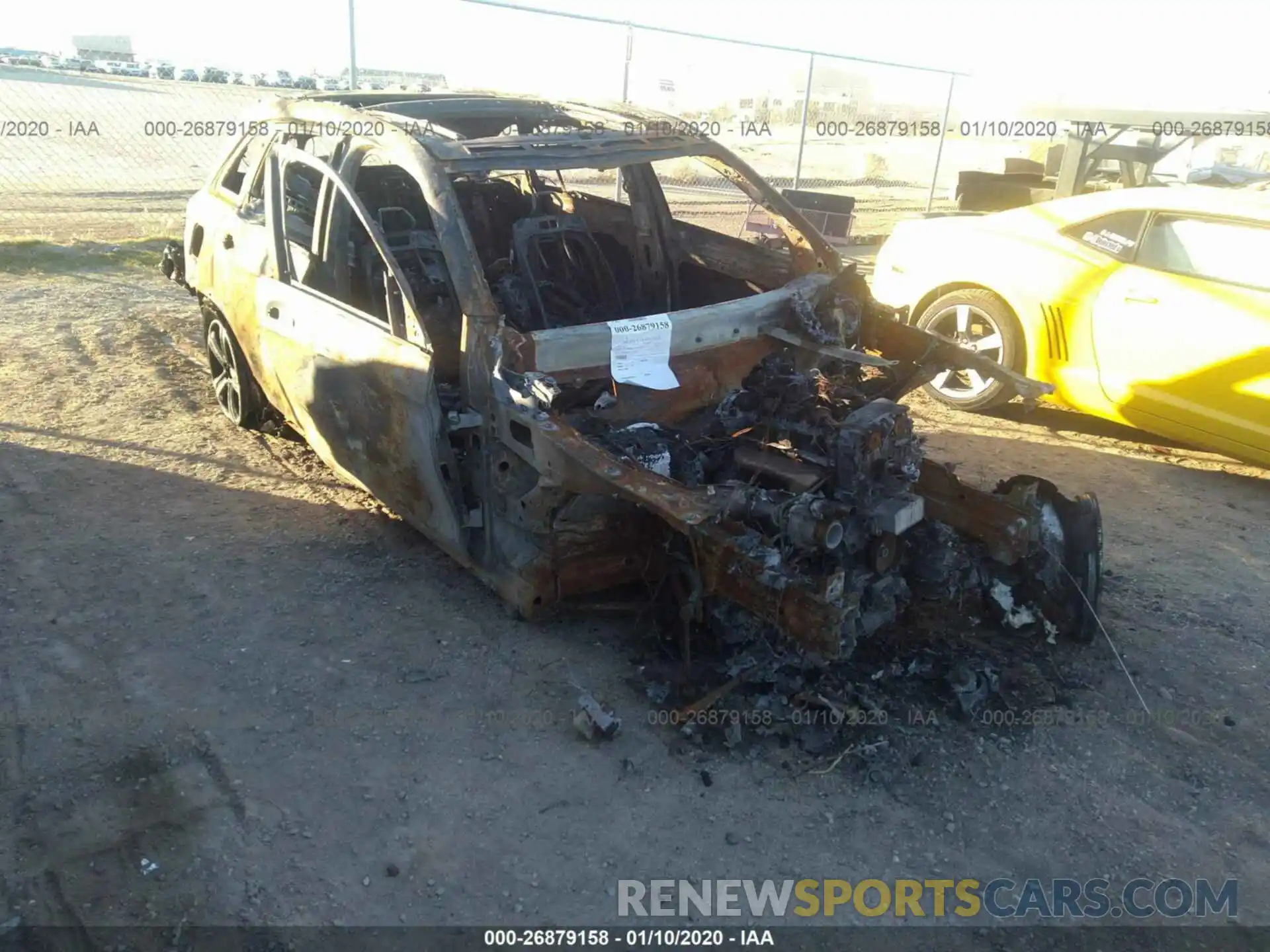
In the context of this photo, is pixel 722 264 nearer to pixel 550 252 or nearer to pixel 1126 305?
pixel 550 252

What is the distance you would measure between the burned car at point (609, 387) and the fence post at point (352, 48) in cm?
444

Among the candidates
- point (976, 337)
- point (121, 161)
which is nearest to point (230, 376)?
point (976, 337)

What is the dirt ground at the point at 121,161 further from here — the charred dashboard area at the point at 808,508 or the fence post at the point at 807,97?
the charred dashboard area at the point at 808,508

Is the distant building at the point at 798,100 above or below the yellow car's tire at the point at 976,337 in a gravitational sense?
above

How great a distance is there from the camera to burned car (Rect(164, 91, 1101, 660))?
11.1ft

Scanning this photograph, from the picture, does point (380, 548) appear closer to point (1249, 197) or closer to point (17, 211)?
point (1249, 197)

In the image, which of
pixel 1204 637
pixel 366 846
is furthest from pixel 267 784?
pixel 1204 637

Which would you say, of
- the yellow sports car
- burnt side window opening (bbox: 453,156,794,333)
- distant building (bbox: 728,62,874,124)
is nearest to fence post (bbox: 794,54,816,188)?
the yellow sports car

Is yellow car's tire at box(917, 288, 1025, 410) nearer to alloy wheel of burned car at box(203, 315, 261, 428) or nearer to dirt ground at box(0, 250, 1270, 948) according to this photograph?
dirt ground at box(0, 250, 1270, 948)

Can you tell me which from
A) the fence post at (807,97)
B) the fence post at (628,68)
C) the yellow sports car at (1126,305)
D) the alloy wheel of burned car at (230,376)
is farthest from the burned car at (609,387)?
the fence post at (807,97)

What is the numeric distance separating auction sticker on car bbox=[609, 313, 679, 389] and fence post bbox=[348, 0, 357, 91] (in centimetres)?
667

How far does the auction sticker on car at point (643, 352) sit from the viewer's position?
154 inches

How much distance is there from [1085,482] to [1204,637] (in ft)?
5.50

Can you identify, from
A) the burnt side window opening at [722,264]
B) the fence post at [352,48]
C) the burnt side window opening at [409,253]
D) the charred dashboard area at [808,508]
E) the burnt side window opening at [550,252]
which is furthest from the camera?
the fence post at [352,48]
